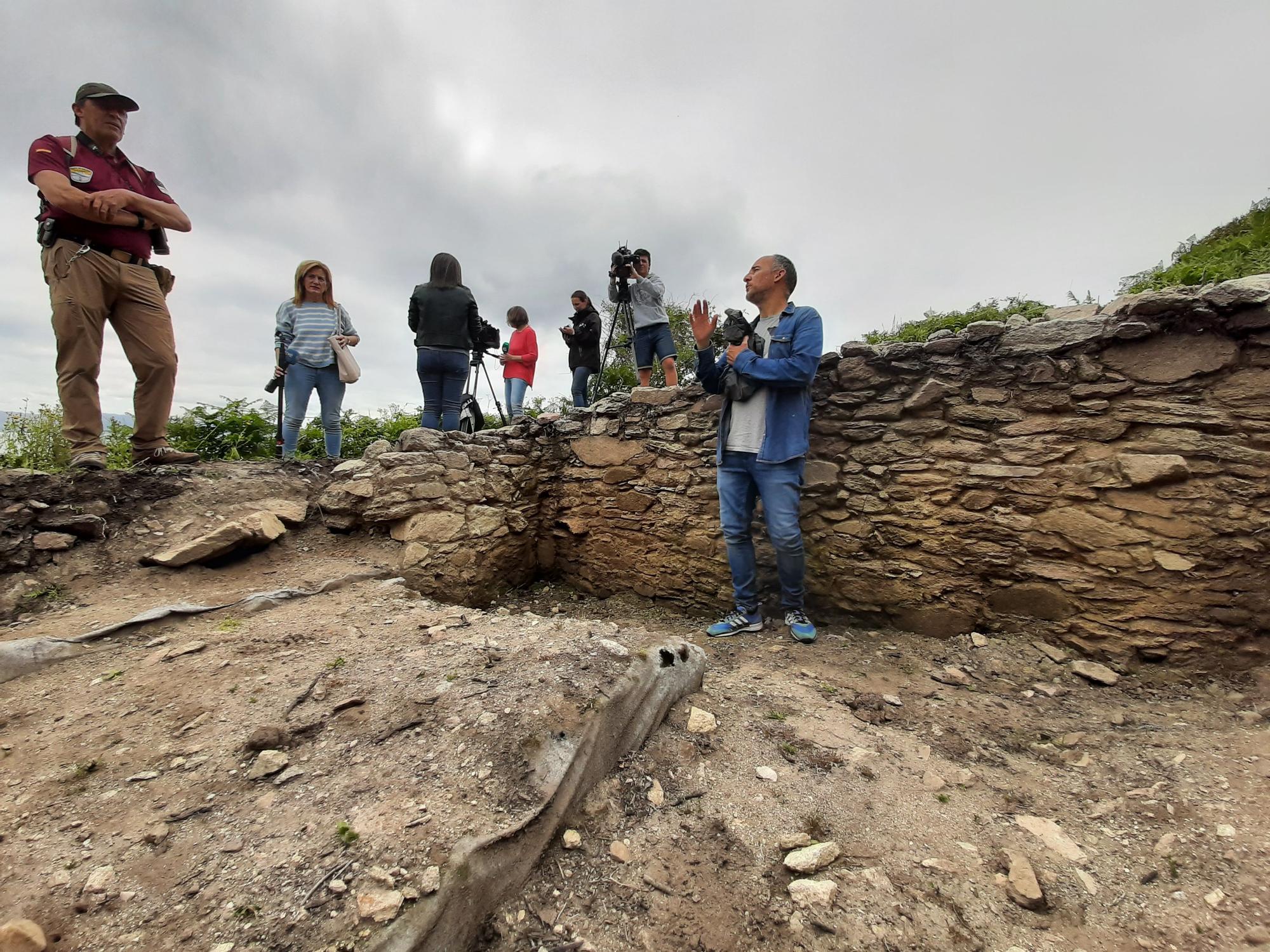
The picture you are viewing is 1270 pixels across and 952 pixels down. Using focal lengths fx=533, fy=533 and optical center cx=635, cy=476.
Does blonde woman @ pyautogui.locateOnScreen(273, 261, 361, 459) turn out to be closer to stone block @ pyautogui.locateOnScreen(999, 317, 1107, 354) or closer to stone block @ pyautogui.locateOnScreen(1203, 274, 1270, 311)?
stone block @ pyautogui.locateOnScreen(999, 317, 1107, 354)

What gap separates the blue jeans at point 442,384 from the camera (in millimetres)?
4789

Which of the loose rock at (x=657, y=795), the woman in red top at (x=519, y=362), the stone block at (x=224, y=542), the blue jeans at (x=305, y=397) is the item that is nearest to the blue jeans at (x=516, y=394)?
the woman in red top at (x=519, y=362)

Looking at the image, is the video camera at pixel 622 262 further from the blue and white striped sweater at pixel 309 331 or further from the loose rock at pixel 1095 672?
the loose rock at pixel 1095 672

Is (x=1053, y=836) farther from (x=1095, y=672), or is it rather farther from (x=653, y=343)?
(x=653, y=343)

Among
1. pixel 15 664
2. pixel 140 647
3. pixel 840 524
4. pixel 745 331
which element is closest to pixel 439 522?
pixel 140 647

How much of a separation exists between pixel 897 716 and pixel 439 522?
323cm

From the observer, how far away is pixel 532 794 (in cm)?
160

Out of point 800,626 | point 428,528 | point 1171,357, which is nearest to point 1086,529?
point 1171,357

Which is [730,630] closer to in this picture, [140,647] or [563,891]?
[563,891]

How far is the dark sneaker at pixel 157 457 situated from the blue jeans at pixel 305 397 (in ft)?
2.42

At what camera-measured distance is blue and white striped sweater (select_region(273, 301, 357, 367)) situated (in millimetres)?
4266

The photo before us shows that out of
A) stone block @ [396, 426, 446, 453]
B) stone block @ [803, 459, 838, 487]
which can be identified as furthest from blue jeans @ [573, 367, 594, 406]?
stone block @ [803, 459, 838, 487]

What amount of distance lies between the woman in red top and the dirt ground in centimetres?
392

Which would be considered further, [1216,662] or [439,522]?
[439,522]
